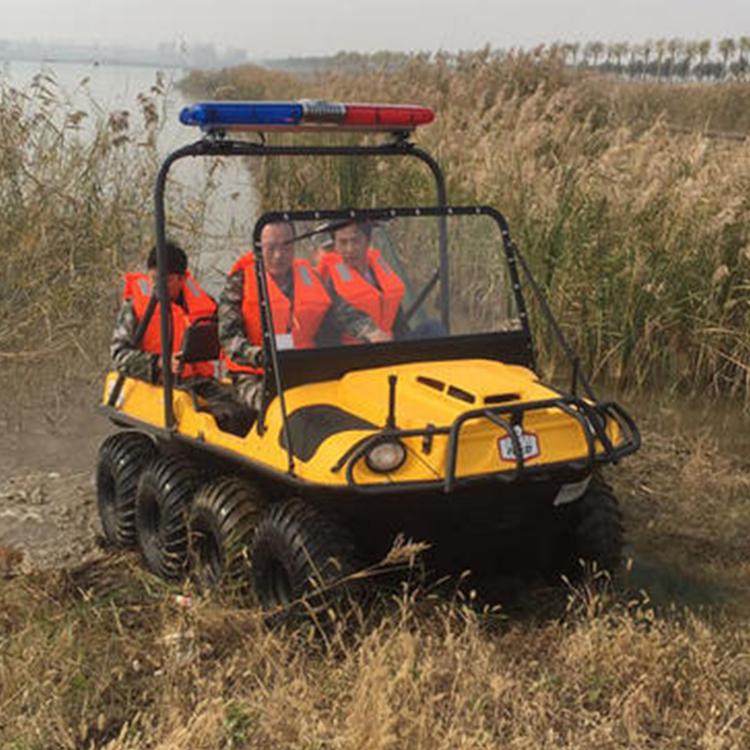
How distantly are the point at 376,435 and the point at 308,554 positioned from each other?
465mm

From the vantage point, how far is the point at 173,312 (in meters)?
5.26

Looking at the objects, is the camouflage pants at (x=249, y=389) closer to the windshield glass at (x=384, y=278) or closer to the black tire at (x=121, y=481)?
the windshield glass at (x=384, y=278)

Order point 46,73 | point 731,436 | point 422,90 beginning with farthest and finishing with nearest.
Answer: point 422,90, point 46,73, point 731,436

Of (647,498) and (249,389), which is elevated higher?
(249,389)

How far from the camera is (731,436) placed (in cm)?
730

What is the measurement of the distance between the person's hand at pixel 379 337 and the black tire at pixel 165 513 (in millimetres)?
919

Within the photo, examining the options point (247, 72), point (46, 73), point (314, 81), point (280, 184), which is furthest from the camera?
point (247, 72)

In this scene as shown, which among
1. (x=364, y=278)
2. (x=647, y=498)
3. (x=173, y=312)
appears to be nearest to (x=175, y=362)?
(x=173, y=312)

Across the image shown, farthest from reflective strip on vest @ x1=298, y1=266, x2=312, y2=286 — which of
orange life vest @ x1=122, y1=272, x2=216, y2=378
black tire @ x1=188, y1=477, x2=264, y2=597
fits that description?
orange life vest @ x1=122, y1=272, x2=216, y2=378

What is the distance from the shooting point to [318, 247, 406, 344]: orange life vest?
451cm

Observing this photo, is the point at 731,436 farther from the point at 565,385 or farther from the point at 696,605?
the point at 696,605

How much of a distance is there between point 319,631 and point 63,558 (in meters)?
1.83

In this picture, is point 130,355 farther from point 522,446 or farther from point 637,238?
point 637,238

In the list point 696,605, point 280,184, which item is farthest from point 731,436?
point 280,184
